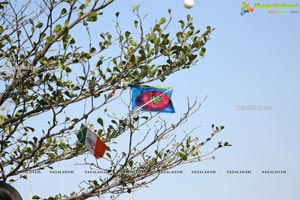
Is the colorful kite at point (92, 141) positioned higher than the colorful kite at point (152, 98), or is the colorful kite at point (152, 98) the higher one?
the colorful kite at point (152, 98)

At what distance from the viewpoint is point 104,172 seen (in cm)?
578

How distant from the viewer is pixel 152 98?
5.75 meters

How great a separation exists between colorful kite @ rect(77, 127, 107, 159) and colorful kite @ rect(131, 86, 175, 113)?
64cm

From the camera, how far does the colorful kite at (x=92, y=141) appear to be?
5.13 metres

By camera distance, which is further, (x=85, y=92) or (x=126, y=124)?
(x=126, y=124)

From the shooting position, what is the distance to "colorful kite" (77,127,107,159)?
5.13m

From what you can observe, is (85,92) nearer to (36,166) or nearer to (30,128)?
(30,128)

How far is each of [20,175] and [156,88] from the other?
2371 mm

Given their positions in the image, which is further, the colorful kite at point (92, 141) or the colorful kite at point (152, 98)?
the colorful kite at point (152, 98)

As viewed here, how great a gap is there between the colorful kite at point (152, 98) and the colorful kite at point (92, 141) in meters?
0.64

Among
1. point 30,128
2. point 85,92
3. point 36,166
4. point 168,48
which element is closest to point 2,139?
point 30,128

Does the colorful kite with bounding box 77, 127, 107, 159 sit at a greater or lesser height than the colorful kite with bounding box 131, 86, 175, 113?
lesser

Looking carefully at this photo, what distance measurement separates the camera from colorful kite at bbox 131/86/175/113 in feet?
18.1

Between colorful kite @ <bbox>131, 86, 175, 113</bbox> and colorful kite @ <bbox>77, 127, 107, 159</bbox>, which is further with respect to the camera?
colorful kite @ <bbox>131, 86, 175, 113</bbox>
